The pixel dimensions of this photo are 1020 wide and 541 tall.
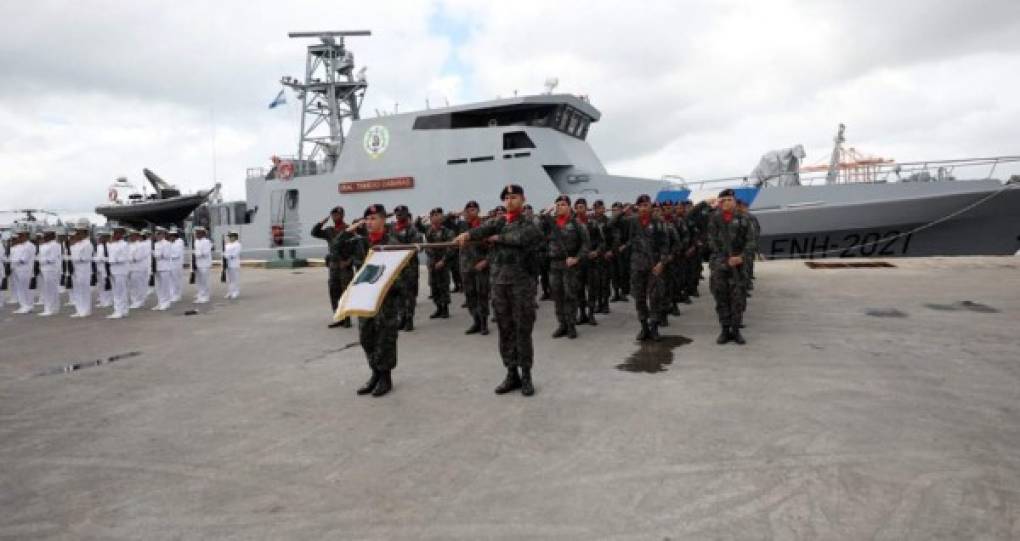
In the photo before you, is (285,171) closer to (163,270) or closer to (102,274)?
(163,270)

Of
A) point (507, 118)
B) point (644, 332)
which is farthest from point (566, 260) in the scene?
point (507, 118)

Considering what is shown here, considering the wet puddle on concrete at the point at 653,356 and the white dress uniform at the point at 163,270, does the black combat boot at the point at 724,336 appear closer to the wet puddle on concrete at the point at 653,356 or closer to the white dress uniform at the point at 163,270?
the wet puddle on concrete at the point at 653,356

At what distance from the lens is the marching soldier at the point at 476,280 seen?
7199 millimetres

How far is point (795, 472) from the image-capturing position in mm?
2822

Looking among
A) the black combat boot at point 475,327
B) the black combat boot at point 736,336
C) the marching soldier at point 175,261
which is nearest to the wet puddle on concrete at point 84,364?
the black combat boot at point 475,327

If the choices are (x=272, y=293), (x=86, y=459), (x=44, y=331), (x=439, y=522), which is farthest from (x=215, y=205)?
(x=439, y=522)

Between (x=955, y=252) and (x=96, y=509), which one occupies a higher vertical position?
(x=955, y=252)

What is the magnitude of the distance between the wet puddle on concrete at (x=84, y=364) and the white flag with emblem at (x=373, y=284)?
3.28 metres

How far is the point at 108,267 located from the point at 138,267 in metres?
0.45

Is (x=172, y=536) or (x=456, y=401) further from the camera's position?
(x=456, y=401)

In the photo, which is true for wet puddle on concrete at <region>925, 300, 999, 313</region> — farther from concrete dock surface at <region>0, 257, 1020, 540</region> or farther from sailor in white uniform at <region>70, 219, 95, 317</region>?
sailor in white uniform at <region>70, 219, 95, 317</region>

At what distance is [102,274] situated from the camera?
10.7m

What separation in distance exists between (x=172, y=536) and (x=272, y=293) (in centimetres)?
1073

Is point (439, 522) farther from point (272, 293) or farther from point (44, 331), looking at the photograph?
point (272, 293)
